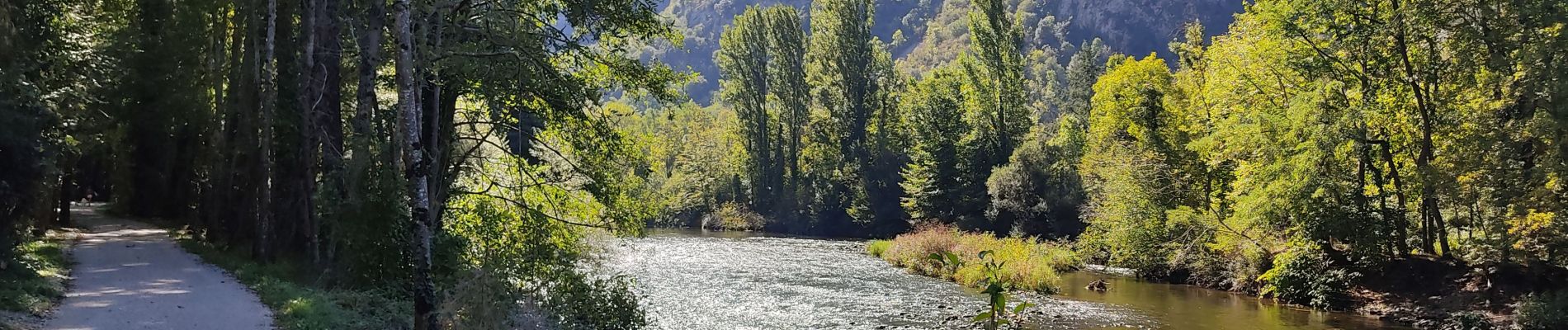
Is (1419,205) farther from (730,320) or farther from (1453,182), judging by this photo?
(730,320)

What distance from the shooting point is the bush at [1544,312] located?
Result: 53.5 feet

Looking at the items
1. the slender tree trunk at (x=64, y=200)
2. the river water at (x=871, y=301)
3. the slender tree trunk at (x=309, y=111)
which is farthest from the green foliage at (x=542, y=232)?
the slender tree trunk at (x=64, y=200)

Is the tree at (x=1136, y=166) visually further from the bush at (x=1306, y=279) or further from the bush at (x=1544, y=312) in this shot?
the bush at (x=1544, y=312)

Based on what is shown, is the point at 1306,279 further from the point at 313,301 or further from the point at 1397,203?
the point at 313,301

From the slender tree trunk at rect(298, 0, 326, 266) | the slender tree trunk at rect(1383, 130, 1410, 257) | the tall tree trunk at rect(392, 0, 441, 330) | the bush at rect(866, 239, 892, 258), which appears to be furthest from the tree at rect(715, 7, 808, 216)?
the tall tree trunk at rect(392, 0, 441, 330)

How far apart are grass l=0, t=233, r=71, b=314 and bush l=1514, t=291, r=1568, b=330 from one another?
2433cm

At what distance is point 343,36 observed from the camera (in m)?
15.6

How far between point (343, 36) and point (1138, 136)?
26330 mm

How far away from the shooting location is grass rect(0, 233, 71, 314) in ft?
35.7

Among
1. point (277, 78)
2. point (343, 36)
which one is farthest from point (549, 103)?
point (277, 78)

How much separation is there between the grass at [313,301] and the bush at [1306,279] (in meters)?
20.8

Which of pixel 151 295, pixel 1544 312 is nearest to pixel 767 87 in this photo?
pixel 1544 312

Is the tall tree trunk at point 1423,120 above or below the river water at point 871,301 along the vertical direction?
above

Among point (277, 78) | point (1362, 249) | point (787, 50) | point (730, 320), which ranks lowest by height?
point (730, 320)
